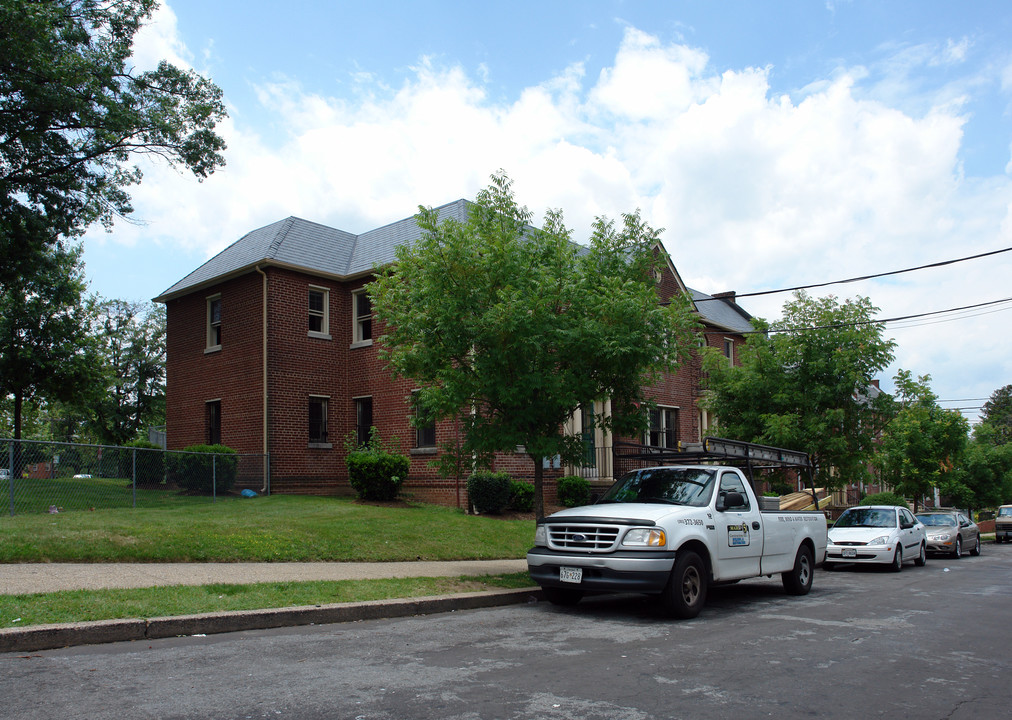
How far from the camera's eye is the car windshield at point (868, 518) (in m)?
17.7

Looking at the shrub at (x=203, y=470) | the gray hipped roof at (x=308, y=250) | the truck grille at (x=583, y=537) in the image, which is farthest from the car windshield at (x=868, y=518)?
the shrub at (x=203, y=470)

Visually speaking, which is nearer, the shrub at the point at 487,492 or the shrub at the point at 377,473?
the shrub at the point at 487,492

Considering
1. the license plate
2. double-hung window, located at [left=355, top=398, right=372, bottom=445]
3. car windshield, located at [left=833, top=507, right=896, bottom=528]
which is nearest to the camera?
the license plate

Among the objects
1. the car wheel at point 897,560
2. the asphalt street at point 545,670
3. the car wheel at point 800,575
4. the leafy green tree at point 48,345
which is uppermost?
the leafy green tree at point 48,345

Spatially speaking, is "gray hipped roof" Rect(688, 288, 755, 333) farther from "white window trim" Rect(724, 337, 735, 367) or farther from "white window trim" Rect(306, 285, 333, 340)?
"white window trim" Rect(306, 285, 333, 340)

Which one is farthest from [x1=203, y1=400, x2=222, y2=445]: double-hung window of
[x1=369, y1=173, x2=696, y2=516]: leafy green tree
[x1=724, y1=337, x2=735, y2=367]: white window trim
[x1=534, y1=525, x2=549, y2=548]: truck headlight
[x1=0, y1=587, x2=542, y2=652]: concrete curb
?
[x1=724, y1=337, x2=735, y2=367]: white window trim

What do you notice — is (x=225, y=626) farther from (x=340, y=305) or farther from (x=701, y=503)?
(x=340, y=305)

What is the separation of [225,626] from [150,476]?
11633mm

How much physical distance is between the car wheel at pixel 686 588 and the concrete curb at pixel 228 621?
228 cm

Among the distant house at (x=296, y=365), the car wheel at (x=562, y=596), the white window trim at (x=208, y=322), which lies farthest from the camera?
the white window trim at (x=208, y=322)

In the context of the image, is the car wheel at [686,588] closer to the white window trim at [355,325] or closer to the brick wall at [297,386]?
the brick wall at [297,386]

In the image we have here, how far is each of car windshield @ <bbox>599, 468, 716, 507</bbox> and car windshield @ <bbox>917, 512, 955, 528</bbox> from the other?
15037 millimetres

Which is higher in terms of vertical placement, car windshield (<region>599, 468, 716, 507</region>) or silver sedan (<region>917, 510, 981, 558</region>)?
car windshield (<region>599, 468, 716, 507</region>)

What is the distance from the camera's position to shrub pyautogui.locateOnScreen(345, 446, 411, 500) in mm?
19859
